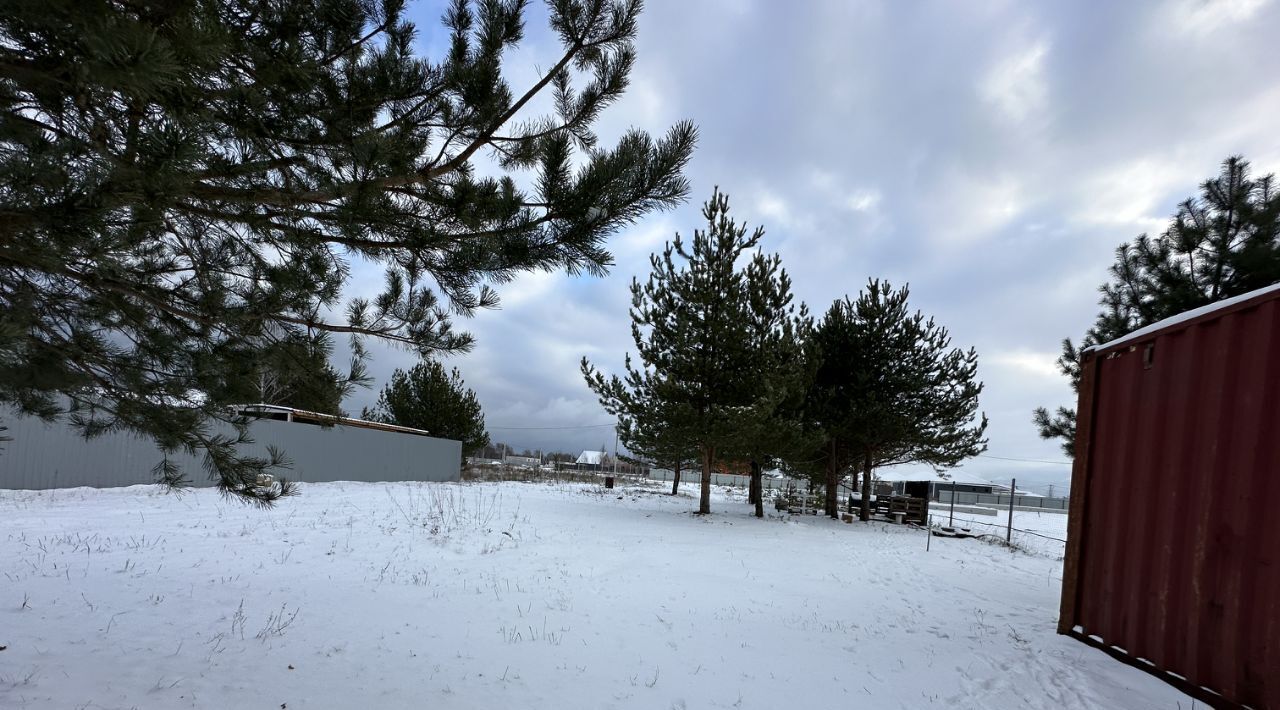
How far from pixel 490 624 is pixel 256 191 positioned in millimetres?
3585

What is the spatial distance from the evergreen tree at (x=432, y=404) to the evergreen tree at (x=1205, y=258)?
75.0 feet

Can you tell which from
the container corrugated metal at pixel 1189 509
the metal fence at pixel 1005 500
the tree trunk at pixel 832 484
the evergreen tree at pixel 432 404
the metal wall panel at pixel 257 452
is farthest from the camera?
the metal fence at pixel 1005 500

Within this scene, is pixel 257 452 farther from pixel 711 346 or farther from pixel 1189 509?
pixel 1189 509

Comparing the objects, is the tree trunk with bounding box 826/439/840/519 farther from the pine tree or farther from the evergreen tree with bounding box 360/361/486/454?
the evergreen tree with bounding box 360/361/486/454

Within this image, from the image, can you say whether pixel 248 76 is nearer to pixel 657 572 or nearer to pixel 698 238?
pixel 657 572

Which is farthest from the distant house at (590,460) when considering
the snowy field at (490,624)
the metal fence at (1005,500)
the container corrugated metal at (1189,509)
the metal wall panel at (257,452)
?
the container corrugated metal at (1189,509)

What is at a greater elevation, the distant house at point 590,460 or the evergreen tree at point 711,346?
the evergreen tree at point 711,346

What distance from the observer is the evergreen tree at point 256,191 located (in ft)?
5.76

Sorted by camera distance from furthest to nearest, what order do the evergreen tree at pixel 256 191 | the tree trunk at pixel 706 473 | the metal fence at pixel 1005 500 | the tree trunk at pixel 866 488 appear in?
1. the metal fence at pixel 1005 500
2. the tree trunk at pixel 866 488
3. the tree trunk at pixel 706 473
4. the evergreen tree at pixel 256 191

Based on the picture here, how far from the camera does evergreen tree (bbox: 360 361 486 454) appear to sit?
25812 mm

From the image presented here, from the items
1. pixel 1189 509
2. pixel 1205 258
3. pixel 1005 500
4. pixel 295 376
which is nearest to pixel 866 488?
pixel 1205 258

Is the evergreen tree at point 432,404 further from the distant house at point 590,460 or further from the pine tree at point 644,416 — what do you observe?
the distant house at point 590,460

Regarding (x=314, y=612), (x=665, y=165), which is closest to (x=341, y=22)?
(x=665, y=165)

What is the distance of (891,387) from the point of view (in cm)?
1555
